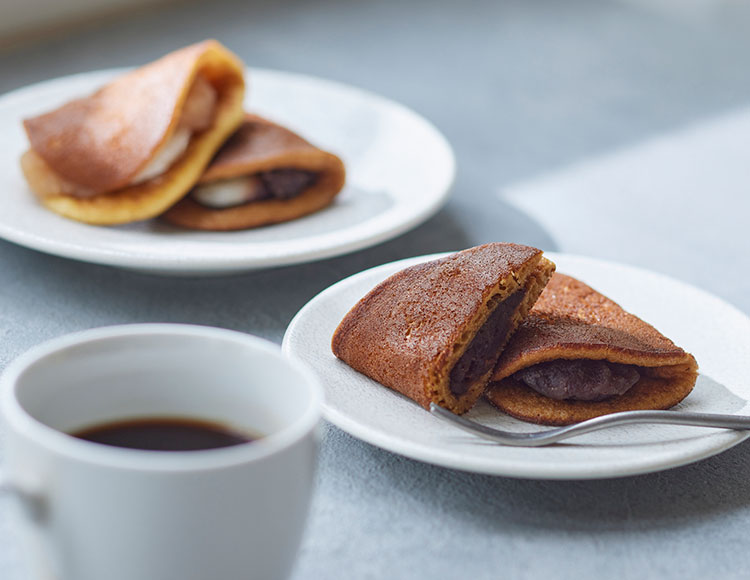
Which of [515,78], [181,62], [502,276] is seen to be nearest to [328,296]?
[502,276]

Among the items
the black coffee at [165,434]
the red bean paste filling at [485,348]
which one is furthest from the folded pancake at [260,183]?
the black coffee at [165,434]

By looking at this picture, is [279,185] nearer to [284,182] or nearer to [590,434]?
[284,182]

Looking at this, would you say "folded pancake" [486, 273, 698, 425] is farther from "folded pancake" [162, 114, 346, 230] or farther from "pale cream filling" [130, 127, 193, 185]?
"pale cream filling" [130, 127, 193, 185]

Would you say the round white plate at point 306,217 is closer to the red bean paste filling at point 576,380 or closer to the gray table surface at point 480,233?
the gray table surface at point 480,233

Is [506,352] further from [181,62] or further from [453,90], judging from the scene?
[453,90]

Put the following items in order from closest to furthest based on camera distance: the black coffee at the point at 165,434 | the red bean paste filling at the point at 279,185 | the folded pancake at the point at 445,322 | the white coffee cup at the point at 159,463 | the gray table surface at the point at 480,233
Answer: the white coffee cup at the point at 159,463
the black coffee at the point at 165,434
the gray table surface at the point at 480,233
the folded pancake at the point at 445,322
the red bean paste filling at the point at 279,185
